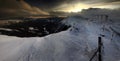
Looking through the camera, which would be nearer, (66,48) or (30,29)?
(66,48)

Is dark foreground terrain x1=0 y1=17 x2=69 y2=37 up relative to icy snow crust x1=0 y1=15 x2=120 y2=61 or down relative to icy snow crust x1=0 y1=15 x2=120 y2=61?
down

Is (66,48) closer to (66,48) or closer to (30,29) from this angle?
(66,48)

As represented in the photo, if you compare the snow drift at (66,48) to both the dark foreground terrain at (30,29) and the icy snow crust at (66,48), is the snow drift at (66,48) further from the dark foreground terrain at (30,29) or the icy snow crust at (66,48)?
the dark foreground terrain at (30,29)

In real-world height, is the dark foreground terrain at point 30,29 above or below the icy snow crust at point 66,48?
below

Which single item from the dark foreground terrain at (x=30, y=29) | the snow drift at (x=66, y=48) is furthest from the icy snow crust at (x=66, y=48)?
the dark foreground terrain at (x=30, y=29)

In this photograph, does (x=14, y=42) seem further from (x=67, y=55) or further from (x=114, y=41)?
(x=114, y=41)

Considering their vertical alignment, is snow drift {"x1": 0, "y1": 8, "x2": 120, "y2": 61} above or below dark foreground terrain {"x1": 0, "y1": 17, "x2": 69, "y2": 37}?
above

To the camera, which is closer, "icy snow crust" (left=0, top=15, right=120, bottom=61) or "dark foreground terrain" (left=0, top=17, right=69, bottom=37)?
"icy snow crust" (left=0, top=15, right=120, bottom=61)

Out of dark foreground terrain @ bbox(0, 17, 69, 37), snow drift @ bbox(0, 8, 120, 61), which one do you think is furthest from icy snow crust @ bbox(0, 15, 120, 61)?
dark foreground terrain @ bbox(0, 17, 69, 37)

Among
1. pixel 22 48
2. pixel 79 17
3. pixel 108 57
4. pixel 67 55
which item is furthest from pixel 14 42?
pixel 79 17

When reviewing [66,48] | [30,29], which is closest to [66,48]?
[66,48]

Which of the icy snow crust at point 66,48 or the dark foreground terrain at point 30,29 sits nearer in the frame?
the icy snow crust at point 66,48

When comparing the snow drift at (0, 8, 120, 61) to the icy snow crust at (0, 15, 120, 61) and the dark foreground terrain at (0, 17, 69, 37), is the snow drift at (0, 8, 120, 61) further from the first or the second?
the dark foreground terrain at (0, 17, 69, 37)
